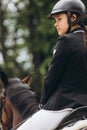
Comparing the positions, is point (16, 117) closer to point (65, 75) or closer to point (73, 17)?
point (65, 75)

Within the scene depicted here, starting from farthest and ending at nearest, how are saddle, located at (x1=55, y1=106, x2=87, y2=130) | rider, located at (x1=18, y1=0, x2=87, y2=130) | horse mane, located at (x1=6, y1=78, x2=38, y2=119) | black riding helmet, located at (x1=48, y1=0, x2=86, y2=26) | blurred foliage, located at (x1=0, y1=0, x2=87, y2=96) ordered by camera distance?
1. blurred foliage, located at (x1=0, y1=0, x2=87, y2=96)
2. horse mane, located at (x1=6, y1=78, x2=38, y2=119)
3. black riding helmet, located at (x1=48, y1=0, x2=86, y2=26)
4. rider, located at (x1=18, y1=0, x2=87, y2=130)
5. saddle, located at (x1=55, y1=106, x2=87, y2=130)

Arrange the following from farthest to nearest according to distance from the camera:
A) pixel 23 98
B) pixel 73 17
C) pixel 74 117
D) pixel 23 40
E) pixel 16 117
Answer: pixel 23 40, pixel 16 117, pixel 23 98, pixel 73 17, pixel 74 117

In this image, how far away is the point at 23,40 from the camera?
29625 millimetres

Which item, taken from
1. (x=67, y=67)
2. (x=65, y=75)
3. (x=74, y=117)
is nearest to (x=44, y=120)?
(x=74, y=117)

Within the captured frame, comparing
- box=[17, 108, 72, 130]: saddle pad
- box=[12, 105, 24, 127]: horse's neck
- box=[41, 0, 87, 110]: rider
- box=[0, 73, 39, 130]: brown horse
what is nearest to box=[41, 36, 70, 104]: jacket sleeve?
box=[41, 0, 87, 110]: rider

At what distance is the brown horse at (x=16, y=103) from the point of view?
35.1ft

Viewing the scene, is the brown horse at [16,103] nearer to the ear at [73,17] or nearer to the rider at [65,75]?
the rider at [65,75]

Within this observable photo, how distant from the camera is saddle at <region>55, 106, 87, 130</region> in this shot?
30.7ft

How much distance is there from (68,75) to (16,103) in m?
1.44

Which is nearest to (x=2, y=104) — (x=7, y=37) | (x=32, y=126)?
(x=32, y=126)

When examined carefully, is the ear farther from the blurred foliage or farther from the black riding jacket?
the blurred foliage

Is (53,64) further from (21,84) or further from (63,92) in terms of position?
(21,84)

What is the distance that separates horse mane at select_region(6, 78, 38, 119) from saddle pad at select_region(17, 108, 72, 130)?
2.84ft

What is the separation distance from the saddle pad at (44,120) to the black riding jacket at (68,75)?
0.44ft
